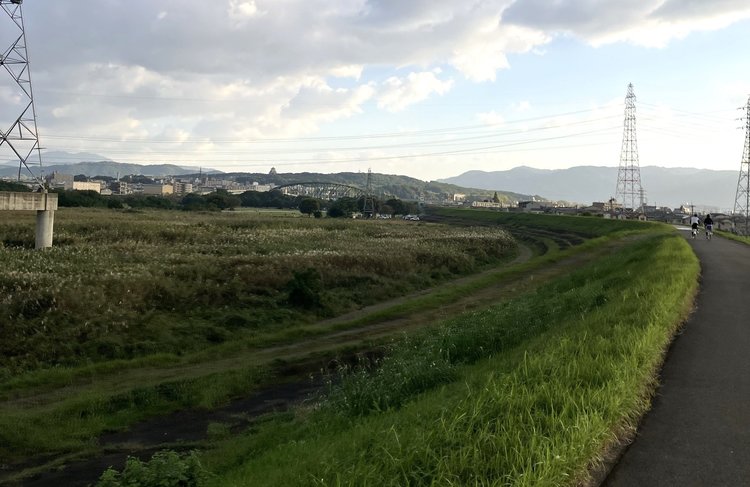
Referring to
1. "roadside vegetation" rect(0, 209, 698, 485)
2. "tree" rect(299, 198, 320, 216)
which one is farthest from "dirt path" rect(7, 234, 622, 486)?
"tree" rect(299, 198, 320, 216)

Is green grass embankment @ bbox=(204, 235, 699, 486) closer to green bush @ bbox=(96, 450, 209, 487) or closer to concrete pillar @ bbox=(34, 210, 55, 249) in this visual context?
green bush @ bbox=(96, 450, 209, 487)

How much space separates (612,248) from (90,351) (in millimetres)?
38753

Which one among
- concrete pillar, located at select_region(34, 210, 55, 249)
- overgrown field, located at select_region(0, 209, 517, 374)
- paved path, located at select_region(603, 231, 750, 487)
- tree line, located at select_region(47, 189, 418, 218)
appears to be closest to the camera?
paved path, located at select_region(603, 231, 750, 487)

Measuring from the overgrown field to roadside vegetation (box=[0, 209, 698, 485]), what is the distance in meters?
0.12

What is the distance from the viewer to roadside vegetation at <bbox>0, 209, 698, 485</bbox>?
5.66 m

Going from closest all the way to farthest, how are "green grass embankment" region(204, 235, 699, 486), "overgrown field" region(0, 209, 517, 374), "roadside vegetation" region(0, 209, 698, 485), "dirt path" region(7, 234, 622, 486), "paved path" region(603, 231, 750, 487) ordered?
"green grass embankment" region(204, 235, 699, 486) → "paved path" region(603, 231, 750, 487) → "roadside vegetation" region(0, 209, 698, 485) → "dirt path" region(7, 234, 622, 486) → "overgrown field" region(0, 209, 517, 374)

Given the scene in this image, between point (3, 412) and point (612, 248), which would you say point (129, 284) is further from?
point (612, 248)

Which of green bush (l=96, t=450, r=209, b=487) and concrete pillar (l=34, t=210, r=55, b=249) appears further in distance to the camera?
concrete pillar (l=34, t=210, r=55, b=249)

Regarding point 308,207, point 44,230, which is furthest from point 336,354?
point 308,207

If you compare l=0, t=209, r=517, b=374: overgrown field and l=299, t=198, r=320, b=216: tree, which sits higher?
l=299, t=198, r=320, b=216: tree

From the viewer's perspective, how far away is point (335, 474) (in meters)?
5.29

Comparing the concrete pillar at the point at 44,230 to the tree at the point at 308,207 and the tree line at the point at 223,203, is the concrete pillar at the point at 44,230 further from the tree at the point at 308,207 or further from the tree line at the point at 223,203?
the tree at the point at 308,207

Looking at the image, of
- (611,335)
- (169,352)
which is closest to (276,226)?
(169,352)

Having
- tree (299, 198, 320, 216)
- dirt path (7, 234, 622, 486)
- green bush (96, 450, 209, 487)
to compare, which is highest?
tree (299, 198, 320, 216)
